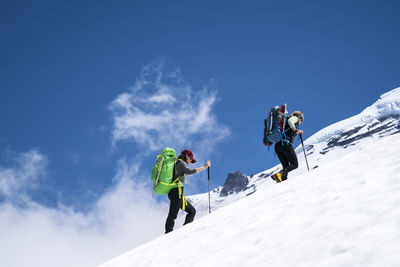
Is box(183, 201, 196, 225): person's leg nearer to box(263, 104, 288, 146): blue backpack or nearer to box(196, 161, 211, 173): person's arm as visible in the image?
box(196, 161, 211, 173): person's arm

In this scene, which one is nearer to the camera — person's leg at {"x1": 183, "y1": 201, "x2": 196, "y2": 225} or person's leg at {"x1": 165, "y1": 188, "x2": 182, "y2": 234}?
person's leg at {"x1": 165, "y1": 188, "x2": 182, "y2": 234}

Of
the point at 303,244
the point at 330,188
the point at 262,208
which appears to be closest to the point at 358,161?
the point at 330,188

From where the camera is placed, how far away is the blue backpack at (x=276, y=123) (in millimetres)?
8500

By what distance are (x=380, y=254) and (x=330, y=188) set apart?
94.1 inches

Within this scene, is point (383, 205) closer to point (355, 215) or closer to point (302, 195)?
point (355, 215)

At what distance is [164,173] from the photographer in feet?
23.7

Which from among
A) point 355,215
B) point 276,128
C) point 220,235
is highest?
point 276,128

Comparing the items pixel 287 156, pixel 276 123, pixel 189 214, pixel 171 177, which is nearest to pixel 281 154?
pixel 287 156

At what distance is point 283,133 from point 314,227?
5242mm

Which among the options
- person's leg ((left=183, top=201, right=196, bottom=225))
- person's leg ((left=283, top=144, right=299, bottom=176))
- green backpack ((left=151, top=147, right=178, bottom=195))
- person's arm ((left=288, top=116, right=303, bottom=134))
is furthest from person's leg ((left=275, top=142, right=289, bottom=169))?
green backpack ((left=151, top=147, right=178, bottom=195))

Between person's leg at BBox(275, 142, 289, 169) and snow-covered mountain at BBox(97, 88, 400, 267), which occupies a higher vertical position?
person's leg at BBox(275, 142, 289, 169)

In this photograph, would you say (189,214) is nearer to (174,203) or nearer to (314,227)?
(174,203)

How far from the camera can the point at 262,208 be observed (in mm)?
5316

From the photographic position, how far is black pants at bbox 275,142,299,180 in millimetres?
8234
